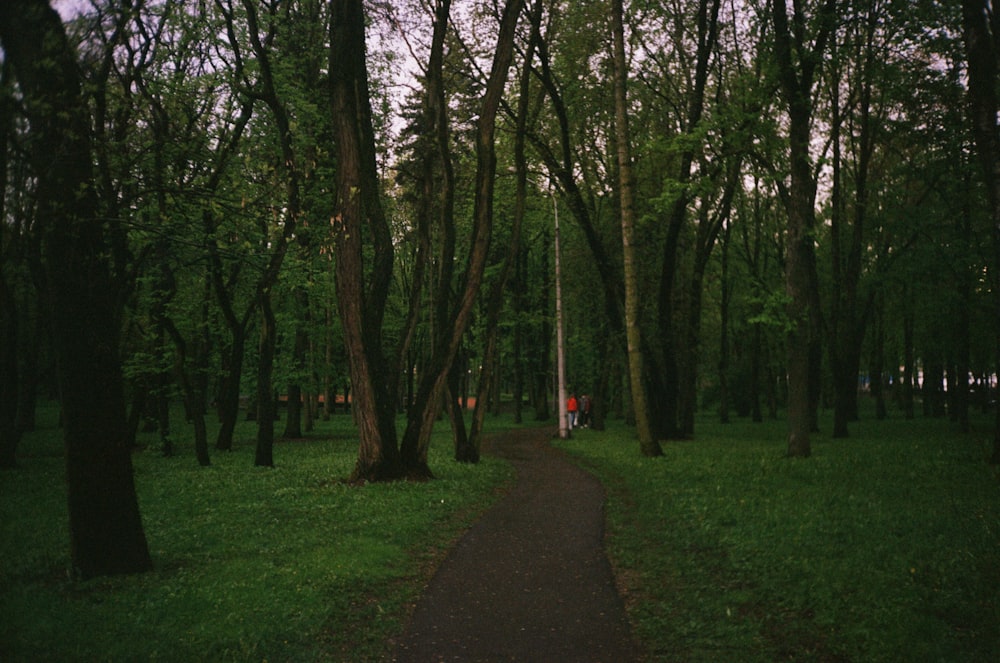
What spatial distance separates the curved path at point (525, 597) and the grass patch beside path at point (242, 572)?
0.34 m

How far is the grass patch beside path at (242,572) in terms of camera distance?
5.93 metres

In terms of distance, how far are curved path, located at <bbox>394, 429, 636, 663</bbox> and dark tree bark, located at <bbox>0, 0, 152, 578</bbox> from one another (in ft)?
10.8

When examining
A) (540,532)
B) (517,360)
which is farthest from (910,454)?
(517,360)

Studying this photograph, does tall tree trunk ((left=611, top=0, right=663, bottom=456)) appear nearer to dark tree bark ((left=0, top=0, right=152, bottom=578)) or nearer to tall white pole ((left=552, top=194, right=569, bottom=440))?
tall white pole ((left=552, top=194, right=569, bottom=440))

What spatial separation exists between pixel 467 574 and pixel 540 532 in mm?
2670

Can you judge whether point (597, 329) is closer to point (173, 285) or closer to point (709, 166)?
point (709, 166)

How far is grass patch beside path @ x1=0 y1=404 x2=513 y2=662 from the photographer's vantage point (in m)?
5.93

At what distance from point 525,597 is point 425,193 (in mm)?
13580

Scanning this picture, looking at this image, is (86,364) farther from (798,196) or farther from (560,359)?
(560,359)

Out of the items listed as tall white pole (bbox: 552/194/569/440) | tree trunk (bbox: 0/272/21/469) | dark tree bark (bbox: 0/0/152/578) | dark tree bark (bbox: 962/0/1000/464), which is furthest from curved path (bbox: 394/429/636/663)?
tree trunk (bbox: 0/272/21/469)

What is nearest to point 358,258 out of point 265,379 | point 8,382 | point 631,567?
point 265,379

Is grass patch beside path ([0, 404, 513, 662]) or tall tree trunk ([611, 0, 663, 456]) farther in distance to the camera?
tall tree trunk ([611, 0, 663, 456])

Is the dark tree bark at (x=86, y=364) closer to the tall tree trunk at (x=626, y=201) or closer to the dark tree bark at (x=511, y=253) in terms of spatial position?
the dark tree bark at (x=511, y=253)

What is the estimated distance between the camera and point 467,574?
27.8 feet
